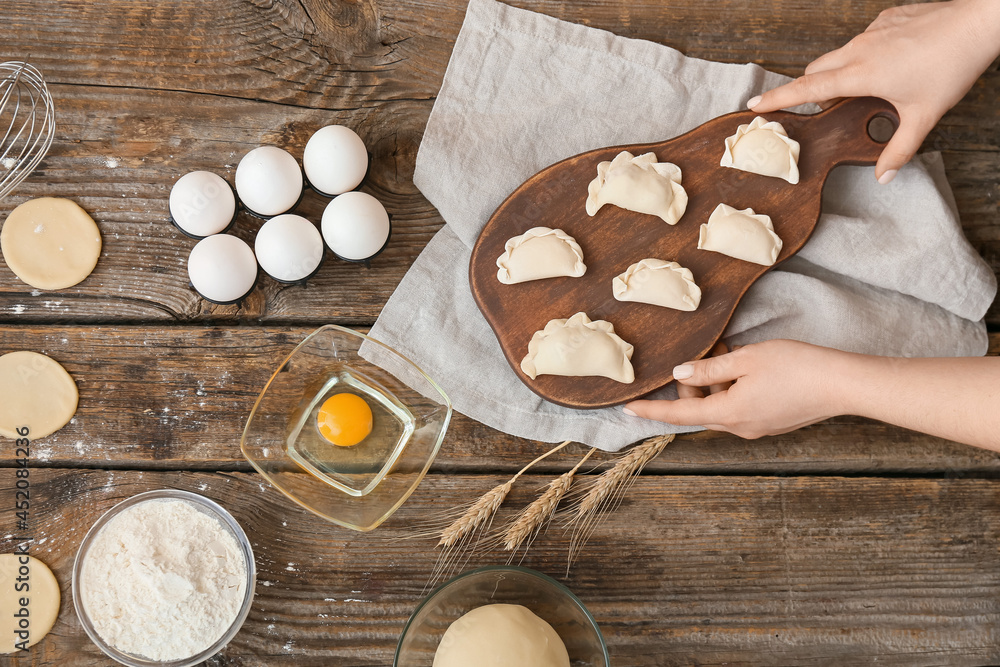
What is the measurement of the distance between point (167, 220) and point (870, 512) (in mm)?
1553

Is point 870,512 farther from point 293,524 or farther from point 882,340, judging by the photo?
point 293,524

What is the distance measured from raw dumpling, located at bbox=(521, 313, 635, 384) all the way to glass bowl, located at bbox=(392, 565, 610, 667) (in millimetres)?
369

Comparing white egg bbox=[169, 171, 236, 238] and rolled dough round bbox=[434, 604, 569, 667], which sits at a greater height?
white egg bbox=[169, 171, 236, 238]

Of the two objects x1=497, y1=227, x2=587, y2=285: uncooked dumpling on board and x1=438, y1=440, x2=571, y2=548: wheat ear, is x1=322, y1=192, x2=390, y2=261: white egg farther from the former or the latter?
x1=438, y1=440, x2=571, y2=548: wheat ear

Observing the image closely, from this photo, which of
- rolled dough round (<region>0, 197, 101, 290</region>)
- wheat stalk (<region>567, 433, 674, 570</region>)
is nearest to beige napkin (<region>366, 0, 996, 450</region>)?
wheat stalk (<region>567, 433, 674, 570</region>)

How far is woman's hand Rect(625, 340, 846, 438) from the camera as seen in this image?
3.50ft

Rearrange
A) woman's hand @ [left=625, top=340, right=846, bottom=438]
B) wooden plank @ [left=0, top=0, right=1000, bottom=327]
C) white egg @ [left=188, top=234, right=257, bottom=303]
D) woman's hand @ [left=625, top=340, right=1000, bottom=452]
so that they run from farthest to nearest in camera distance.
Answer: wooden plank @ [left=0, top=0, right=1000, bottom=327], white egg @ [left=188, top=234, right=257, bottom=303], woman's hand @ [left=625, top=340, right=846, bottom=438], woman's hand @ [left=625, top=340, right=1000, bottom=452]

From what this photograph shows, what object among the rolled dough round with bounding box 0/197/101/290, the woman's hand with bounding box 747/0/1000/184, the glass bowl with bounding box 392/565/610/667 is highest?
the woman's hand with bounding box 747/0/1000/184

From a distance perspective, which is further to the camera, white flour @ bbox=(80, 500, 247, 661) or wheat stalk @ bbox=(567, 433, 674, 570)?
wheat stalk @ bbox=(567, 433, 674, 570)

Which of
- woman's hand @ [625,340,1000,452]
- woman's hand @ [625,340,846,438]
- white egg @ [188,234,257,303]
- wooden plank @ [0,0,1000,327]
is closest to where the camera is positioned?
woman's hand @ [625,340,1000,452]

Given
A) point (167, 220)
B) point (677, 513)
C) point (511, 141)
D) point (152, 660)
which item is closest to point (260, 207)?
point (167, 220)

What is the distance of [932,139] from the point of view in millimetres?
1358

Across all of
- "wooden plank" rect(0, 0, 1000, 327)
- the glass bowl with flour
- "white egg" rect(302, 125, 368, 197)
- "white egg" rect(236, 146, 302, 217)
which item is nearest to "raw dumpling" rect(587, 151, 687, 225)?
"wooden plank" rect(0, 0, 1000, 327)

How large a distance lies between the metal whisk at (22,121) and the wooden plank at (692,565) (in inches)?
24.1
